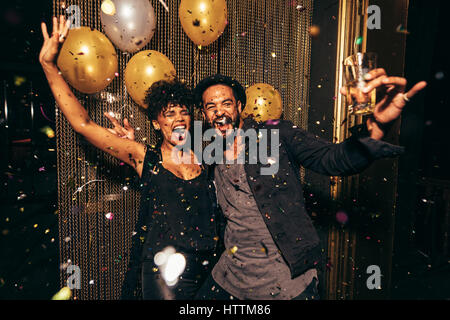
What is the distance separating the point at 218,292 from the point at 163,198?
0.55 meters

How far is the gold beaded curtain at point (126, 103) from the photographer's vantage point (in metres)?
1.92

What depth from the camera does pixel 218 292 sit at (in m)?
1.24

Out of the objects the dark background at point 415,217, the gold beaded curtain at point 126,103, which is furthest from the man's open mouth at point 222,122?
the dark background at point 415,217

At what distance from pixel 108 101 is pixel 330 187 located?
6.27 ft

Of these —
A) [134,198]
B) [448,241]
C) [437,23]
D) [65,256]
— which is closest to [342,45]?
[437,23]

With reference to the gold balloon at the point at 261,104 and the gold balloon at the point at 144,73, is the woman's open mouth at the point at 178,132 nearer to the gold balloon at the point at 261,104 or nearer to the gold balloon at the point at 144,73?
the gold balloon at the point at 144,73

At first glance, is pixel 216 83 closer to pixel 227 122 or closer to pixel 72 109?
pixel 227 122

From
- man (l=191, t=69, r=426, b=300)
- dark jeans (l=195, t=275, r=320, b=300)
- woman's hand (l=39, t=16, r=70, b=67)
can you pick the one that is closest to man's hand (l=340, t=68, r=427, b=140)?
man (l=191, t=69, r=426, b=300)

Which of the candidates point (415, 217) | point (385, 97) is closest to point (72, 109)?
point (385, 97)

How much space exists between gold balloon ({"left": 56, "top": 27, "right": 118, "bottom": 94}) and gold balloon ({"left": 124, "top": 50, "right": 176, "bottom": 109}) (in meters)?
0.15

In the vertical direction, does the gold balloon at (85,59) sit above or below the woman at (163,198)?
above

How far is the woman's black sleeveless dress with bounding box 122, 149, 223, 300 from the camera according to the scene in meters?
1.31

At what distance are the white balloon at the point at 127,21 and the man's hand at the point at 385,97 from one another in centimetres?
134

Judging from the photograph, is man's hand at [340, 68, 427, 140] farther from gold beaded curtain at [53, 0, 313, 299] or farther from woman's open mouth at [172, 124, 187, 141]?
gold beaded curtain at [53, 0, 313, 299]
